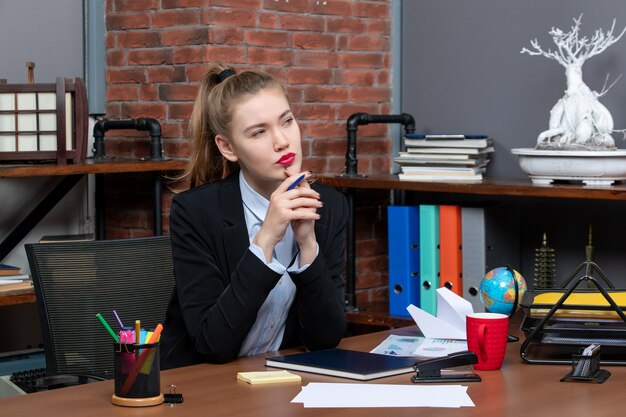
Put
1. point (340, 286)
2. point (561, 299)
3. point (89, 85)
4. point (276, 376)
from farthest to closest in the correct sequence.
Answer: point (89, 85)
point (340, 286)
point (561, 299)
point (276, 376)

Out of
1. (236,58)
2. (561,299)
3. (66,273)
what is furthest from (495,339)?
(236,58)

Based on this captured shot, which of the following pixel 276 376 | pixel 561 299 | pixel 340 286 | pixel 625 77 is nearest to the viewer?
pixel 276 376

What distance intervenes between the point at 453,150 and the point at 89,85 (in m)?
1.33

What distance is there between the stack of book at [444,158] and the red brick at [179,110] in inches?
28.9

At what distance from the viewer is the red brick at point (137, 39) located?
3.56 m

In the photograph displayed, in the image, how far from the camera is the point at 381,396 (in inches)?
67.1

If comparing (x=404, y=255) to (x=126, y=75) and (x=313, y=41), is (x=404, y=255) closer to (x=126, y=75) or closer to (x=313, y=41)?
(x=313, y=41)

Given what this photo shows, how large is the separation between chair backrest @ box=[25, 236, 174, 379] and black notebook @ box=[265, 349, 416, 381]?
24.7 inches

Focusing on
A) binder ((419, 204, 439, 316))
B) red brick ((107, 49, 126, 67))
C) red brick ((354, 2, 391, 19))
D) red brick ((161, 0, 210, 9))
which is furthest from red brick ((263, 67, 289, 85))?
binder ((419, 204, 439, 316))

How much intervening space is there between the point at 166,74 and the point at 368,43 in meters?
0.80

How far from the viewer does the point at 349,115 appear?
3.82 metres

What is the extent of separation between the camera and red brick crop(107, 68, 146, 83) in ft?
11.9

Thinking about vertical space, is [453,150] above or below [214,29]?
below

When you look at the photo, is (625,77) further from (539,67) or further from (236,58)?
(236,58)
